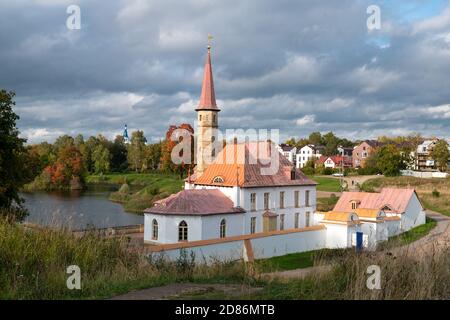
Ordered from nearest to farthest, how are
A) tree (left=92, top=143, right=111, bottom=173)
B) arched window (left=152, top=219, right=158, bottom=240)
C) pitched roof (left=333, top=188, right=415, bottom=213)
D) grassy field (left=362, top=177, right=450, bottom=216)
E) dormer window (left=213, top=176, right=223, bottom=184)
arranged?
arched window (left=152, top=219, right=158, bottom=240) < dormer window (left=213, top=176, right=223, bottom=184) < pitched roof (left=333, top=188, right=415, bottom=213) < grassy field (left=362, top=177, right=450, bottom=216) < tree (left=92, top=143, right=111, bottom=173)

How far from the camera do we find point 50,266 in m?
8.38

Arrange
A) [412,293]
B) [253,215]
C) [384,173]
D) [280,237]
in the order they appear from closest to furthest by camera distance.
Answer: [412,293] < [280,237] < [253,215] < [384,173]

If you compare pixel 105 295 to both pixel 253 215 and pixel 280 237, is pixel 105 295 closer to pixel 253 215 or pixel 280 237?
pixel 280 237

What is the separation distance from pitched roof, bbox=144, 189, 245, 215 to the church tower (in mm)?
7938

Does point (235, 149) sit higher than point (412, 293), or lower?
higher

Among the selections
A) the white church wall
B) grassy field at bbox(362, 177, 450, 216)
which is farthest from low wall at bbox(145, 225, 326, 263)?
grassy field at bbox(362, 177, 450, 216)

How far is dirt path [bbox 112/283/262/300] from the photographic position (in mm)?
7051

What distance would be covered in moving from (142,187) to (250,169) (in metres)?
44.4

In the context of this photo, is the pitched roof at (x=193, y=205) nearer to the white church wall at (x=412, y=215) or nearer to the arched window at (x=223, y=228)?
the arched window at (x=223, y=228)

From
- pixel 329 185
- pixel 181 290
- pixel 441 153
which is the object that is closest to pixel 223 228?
pixel 181 290

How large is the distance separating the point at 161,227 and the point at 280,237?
724 centimetres

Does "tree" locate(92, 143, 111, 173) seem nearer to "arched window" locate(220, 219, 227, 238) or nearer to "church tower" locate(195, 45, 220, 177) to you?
"church tower" locate(195, 45, 220, 177)
